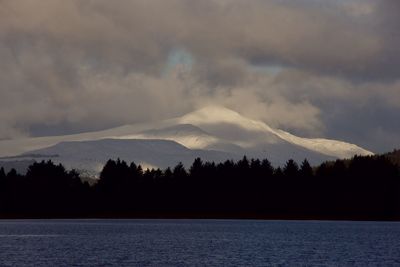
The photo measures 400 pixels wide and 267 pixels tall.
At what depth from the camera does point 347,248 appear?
152 meters

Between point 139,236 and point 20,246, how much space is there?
1446 inches

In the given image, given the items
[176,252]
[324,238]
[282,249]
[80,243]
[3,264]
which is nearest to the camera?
[3,264]

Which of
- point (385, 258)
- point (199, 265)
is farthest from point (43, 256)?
point (385, 258)

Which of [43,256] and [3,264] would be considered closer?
[3,264]

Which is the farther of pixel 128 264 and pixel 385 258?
pixel 385 258

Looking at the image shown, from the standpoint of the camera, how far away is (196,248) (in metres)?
146

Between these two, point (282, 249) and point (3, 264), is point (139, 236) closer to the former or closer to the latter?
point (282, 249)

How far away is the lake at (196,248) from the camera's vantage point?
4798 inches

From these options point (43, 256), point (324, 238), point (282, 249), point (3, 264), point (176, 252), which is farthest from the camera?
point (324, 238)

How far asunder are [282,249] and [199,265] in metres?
34.2

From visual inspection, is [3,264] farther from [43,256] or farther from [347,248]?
[347,248]

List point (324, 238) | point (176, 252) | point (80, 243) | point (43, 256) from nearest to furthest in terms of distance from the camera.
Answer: point (43, 256)
point (176, 252)
point (80, 243)
point (324, 238)

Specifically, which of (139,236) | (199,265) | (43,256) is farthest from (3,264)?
(139,236)

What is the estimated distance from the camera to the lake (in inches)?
4798
